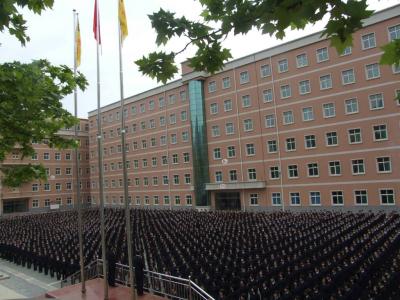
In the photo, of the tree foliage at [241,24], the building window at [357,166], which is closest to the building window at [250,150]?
the building window at [357,166]

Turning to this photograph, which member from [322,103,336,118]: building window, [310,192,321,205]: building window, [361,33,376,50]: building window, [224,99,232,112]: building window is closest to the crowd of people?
[310,192,321,205]: building window

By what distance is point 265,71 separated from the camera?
116 feet

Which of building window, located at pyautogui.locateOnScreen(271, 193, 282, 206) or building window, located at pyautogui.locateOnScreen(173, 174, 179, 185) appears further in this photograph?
building window, located at pyautogui.locateOnScreen(173, 174, 179, 185)

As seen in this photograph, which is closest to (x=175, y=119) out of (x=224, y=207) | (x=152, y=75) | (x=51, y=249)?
(x=224, y=207)

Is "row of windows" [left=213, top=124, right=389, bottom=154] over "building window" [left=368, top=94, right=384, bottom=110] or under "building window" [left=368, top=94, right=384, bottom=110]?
under

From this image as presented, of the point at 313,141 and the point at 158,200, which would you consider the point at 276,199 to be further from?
the point at 158,200

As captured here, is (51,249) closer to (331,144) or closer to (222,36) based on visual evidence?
(222,36)

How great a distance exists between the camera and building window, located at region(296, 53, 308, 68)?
32.6 meters

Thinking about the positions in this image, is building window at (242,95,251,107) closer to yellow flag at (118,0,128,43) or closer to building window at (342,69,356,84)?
building window at (342,69,356,84)

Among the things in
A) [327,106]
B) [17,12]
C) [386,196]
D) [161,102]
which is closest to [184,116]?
[161,102]

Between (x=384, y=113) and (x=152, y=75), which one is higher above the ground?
(x=384, y=113)

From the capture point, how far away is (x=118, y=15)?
9.57 meters

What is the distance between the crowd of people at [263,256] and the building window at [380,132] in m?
9.06

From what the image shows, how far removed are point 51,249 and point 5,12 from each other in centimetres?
1557
